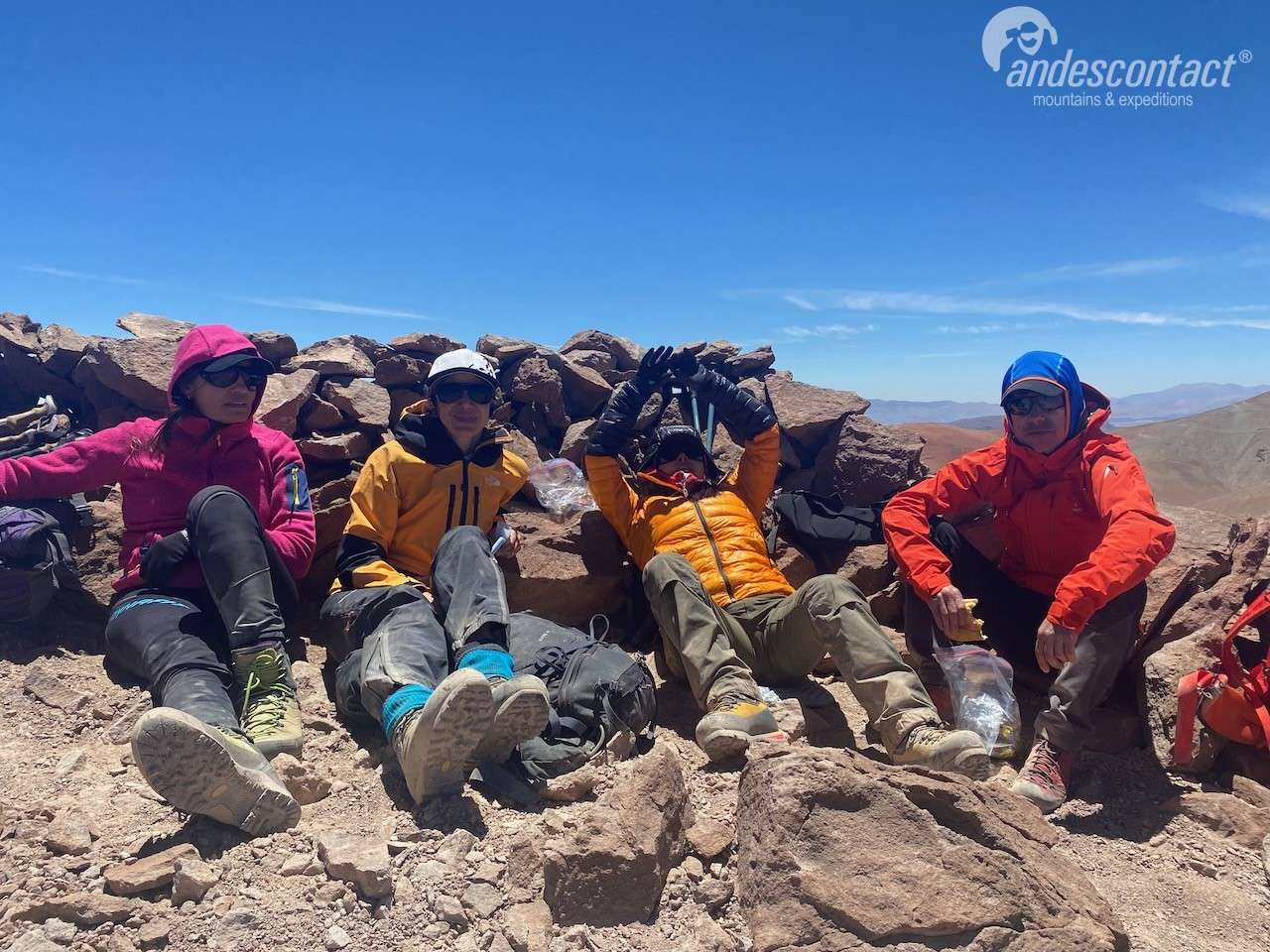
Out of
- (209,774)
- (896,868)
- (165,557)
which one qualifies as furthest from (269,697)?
(896,868)

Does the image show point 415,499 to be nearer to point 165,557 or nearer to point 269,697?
point 165,557

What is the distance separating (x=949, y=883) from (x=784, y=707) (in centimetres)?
173

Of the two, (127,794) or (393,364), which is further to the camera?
(393,364)

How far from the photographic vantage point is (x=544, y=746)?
3545mm

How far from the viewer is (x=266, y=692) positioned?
3.65m

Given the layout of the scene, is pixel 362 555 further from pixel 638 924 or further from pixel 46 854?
pixel 638 924

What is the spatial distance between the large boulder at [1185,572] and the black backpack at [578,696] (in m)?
3.30

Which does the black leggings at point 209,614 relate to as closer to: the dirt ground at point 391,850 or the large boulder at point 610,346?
the dirt ground at point 391,850

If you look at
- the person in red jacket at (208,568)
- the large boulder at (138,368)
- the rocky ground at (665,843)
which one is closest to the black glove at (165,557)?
the person in red jacket at (208,568)

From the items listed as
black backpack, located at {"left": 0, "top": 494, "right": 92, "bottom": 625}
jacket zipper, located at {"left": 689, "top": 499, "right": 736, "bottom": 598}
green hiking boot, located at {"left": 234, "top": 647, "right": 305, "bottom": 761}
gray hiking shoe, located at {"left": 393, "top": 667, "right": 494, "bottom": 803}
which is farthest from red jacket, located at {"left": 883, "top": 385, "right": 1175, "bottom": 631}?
black backpack, located at {"left": 0, "top": 494, "right": 92, "bottom": 625}

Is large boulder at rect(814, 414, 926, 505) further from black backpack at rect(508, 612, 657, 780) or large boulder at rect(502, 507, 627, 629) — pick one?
black backpack at rect(508, 612, 657, 780)

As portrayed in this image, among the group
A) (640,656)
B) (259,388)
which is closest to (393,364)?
(259,388)

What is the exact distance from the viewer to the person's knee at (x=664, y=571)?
4465 millimetres

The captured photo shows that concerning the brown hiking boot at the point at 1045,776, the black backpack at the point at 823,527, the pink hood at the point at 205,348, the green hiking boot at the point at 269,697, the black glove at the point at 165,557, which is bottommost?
the brown hiking boot at the point at 1045,776
